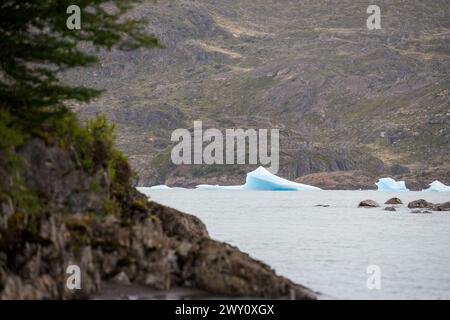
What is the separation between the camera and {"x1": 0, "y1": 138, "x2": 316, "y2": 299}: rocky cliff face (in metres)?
24.8

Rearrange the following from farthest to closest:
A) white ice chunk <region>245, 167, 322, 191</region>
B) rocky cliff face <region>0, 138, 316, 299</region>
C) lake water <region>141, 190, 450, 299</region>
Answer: white ice chunk <region>245, 167, 322, 191</region>, lake water <region>141, 190, 450, 299</region>, rocky cliff face <region>0, 138, 316, 299</region>

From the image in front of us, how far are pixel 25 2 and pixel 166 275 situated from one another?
10707 millimetres

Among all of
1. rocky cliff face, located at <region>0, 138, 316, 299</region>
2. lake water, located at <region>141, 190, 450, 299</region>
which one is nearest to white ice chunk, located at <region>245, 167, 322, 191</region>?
lake water, located at <region>141, 190, 450, 299</region>

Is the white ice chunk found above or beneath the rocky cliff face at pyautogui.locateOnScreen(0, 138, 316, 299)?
above

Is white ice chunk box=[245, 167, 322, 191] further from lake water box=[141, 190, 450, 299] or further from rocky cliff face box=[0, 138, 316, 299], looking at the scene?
rocky cliff face box=[0, 138, 316, 299]

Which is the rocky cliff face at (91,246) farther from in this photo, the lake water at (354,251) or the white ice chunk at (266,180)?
the white ice chunk at (266,180)

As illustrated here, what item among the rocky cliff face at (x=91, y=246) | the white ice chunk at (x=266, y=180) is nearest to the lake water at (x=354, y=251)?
the rocky cliff face at (x=91, y=246)

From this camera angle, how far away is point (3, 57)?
2744cm

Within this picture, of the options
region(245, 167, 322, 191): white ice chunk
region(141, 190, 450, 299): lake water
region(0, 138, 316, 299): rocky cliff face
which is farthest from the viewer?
region(245, 167, 322, 191): white ice chunk

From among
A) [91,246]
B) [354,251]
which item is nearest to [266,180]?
[354,251]
